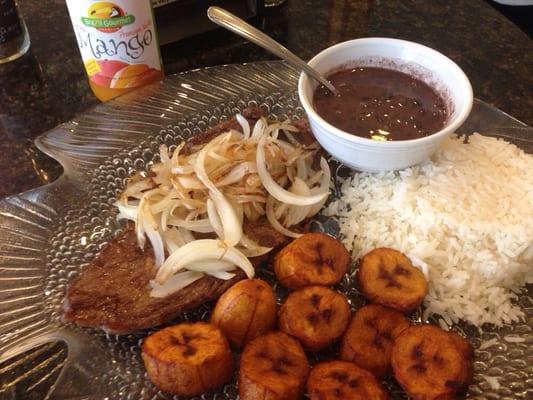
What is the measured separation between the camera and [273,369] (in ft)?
3.70

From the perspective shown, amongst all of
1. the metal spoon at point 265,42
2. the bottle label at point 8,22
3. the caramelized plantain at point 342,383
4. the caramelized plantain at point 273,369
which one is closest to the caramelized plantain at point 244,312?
the caramelized plantain at point 273,369

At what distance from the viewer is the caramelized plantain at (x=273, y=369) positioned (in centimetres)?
109

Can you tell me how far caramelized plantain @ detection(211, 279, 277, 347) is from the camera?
3.98 ft

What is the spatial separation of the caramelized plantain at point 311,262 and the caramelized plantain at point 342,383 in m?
0.22

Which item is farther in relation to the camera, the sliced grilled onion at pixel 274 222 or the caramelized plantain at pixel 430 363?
the sliced grilled onion at pixel 274 222

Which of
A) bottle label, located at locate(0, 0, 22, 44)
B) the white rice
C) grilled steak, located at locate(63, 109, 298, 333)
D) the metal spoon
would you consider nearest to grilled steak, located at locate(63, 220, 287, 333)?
grilled steak, located at locate(63, 109, 298, 333)

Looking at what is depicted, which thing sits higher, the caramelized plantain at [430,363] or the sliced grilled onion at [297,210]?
the sliced grilled onion at [297,210]

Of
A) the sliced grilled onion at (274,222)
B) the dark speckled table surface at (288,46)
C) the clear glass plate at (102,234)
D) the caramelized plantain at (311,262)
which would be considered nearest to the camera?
the clear glass plate at (102,234)

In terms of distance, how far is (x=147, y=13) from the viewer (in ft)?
5.14

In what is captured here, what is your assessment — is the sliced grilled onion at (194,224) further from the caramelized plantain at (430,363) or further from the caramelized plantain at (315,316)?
the caramelized plantain at (430,363)

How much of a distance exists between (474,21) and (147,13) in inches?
58.6

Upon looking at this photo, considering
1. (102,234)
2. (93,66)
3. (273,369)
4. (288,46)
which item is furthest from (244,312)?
(288,46)

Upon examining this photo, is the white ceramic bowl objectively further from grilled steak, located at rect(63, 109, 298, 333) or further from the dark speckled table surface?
the dark speckled table surface

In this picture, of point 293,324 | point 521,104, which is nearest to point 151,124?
point 293,324
